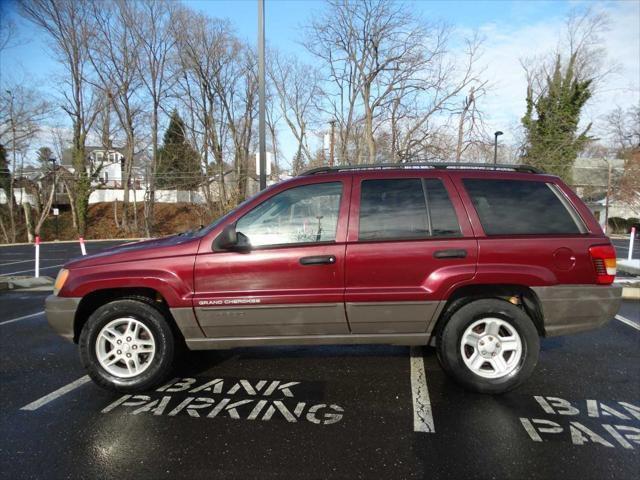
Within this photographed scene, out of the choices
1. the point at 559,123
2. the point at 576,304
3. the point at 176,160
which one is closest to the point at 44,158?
the point at 176,160

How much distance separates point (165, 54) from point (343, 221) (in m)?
34.8

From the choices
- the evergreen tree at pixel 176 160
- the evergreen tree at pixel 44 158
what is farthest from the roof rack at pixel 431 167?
the evergreen tree at pixel 44 158

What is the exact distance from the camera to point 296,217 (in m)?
3.49

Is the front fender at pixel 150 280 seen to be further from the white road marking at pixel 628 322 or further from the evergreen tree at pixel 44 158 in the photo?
the evergreen tree at pixel 44 158

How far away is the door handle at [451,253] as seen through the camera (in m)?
3.35

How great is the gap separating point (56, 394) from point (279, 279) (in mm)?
2235

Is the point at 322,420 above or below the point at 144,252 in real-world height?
below

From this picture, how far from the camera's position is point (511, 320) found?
3430 mm

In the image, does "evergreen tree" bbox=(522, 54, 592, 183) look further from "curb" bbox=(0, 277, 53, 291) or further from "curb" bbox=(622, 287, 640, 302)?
"curb" bbox=(0, 277, 53, 291)

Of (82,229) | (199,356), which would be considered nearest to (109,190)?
(82,229)

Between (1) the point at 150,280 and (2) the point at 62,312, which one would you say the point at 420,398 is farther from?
(2) the point at 62,312

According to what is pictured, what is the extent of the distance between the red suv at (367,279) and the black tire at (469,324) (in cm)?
1

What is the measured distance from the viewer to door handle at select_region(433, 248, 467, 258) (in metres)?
3.35

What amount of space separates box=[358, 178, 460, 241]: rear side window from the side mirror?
0.96 meters
